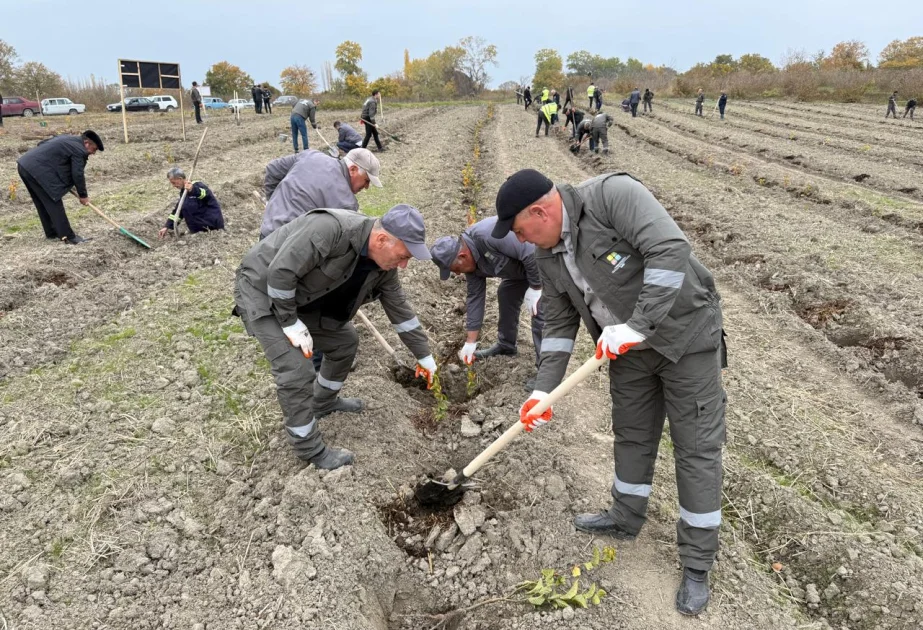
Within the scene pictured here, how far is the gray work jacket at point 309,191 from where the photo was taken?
459cm

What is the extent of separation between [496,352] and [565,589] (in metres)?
2.52

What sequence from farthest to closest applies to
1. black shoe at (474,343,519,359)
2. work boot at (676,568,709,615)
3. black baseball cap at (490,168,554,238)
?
1. black shoe at (474,343,519,359)
2. work boot at (676,568,709,615)
3. black baseball cap at (490,168,554,238)

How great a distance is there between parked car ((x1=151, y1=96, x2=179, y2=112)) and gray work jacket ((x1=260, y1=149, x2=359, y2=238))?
1316 inches

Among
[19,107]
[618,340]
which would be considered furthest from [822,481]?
[19,107]

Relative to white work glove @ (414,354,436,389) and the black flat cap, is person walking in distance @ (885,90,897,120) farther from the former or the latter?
the black flat cap

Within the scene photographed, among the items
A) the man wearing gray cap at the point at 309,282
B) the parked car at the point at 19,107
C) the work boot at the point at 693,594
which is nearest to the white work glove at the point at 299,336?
the man wearing gray cap at the point at 309,282

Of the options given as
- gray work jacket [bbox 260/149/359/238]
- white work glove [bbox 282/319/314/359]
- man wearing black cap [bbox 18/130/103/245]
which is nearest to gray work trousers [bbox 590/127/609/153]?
man wearing black cap [bbox 18/130/103/245]

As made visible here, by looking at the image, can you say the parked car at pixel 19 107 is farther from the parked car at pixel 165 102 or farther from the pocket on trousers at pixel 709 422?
the pocket on trousers at pixel 709 422

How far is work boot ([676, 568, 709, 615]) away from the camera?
8.68ft

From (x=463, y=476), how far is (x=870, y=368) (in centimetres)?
390

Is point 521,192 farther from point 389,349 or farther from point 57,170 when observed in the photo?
point 57,170

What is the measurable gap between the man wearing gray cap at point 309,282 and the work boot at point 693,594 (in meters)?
2.07

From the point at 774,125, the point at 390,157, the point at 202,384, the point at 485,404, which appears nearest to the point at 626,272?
the point at 485,404

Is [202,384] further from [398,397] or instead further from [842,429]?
[842,429]
